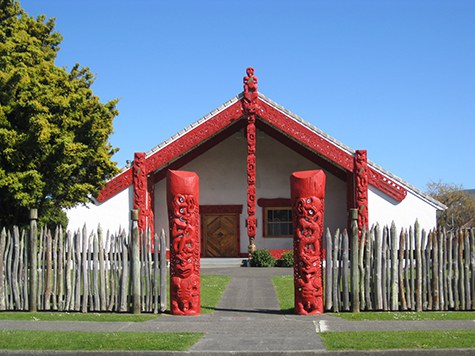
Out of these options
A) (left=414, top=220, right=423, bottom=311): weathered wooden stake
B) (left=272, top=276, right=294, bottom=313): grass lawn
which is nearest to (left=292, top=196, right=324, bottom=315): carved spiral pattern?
(left=272, top=276, right=294, bottom=313): grass lawn

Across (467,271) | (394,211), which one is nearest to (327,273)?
(467,271)

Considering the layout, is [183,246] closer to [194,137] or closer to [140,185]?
[140,185]

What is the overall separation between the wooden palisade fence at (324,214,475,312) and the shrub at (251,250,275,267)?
1548 cm

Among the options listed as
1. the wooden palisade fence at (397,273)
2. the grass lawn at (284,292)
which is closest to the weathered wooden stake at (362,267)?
the wooden palisade fence at (397,273)

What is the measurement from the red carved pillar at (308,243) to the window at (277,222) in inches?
743

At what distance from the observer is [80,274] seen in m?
13.1

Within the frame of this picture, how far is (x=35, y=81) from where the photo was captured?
20172mm

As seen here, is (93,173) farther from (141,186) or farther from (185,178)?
(185,178)

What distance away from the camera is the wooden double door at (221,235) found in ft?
104

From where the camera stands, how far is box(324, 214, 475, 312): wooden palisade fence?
41.8 ft

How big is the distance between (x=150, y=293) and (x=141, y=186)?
15.4 m

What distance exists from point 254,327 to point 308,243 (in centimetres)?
226

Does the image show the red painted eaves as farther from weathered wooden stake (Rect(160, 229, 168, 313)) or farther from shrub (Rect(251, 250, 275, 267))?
weathered wooden stake (Rect(160, 229, 168, 313))

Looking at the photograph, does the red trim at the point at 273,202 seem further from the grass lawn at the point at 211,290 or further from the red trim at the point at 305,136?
the grass lawn at the point at 211,290
